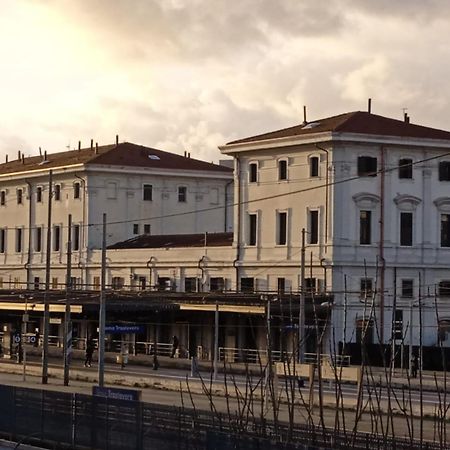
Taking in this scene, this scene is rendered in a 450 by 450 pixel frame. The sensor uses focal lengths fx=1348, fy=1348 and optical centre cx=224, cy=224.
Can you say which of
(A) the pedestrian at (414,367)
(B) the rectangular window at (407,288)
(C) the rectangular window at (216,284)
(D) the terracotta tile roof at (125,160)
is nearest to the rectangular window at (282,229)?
(C) the rectangular window at (216,284)

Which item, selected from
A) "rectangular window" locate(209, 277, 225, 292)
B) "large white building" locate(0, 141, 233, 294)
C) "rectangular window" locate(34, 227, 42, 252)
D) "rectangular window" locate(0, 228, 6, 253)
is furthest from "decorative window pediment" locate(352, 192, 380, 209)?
"rectangular window" locate(0, 228, 6, 253)

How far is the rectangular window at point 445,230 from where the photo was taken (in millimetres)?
72438

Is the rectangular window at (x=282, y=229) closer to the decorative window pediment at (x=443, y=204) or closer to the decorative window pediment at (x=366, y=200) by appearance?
the decorative window pediment at (x=366, y=200)

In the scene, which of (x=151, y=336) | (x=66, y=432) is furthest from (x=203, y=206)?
(x=66, y=432)

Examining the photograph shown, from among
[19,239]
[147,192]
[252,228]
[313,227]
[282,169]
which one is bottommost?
[313,227]

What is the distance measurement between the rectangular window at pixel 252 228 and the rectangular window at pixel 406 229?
336 inches

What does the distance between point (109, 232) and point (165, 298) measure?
19.4m

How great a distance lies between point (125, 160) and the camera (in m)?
92.1

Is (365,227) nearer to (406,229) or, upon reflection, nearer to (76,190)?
(406,229)

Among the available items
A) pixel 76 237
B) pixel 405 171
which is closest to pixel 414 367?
pixel 405 171

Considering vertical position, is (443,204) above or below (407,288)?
above

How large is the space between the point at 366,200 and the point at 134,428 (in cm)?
4770

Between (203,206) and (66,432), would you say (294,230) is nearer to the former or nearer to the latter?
(203,206)

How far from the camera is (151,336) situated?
77.9m
